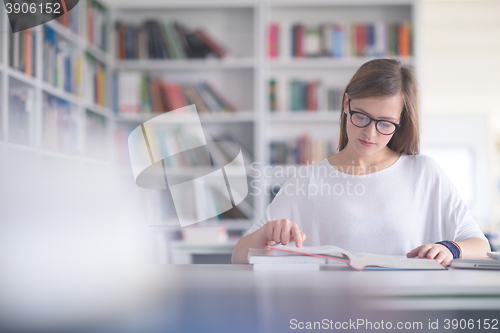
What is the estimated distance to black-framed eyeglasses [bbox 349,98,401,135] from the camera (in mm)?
1156

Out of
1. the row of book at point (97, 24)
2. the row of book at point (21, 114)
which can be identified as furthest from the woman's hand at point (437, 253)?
the row of book at point (97, 24)

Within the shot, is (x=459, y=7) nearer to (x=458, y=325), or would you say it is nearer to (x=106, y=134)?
(x=106, y=134)

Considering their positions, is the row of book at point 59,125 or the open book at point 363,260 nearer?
the open book at point 363,260

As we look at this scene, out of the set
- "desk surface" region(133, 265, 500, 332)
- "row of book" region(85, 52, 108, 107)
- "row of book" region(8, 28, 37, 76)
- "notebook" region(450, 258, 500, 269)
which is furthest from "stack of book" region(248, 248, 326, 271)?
"row of book" region(85, 52, 108, 107)

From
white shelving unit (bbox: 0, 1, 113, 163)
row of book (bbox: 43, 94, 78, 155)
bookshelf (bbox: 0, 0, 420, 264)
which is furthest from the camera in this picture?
bookshelf (bbox: 0, 0, 420, 264)

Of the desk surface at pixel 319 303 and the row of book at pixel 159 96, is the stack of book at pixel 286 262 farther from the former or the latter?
the row of book at pixel 159 96

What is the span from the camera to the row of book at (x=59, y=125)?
2189mm

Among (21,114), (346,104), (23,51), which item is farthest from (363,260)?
(23,51)

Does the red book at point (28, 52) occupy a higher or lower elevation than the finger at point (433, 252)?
higher

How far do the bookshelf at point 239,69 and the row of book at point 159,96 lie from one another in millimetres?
36

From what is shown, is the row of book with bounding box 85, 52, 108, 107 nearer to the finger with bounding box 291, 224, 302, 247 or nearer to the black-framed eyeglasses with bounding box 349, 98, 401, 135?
the black-framed eyeglasses with bounding box 349, 98, 401, 135

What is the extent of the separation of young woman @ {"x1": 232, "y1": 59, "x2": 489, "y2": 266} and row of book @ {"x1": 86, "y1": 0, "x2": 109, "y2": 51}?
2054mm

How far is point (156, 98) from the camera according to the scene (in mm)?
3012

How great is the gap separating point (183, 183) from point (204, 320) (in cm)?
251
